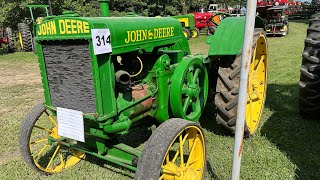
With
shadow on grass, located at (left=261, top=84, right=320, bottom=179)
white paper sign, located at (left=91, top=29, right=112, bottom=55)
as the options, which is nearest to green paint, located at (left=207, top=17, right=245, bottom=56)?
shadow on grass, located at (left=261, top=84, right=320, bottom=179)

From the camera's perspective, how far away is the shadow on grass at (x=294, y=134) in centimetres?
317

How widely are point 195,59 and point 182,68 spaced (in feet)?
0.89

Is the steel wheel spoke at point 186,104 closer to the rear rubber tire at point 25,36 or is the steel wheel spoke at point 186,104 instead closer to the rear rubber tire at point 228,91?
the rear rubber tire at point 228,91

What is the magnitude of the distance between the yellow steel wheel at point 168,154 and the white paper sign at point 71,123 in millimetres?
579

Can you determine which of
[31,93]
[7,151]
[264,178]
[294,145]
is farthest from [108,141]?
[31,93]

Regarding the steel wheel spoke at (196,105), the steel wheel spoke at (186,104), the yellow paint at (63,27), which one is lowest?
the steel wheel spoke at (196,105)

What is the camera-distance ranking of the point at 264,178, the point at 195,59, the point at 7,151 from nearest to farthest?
the point at 264,178, the point at 195,59, the point at 7,151

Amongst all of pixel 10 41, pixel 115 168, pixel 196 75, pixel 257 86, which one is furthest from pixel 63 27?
pixel 10 41

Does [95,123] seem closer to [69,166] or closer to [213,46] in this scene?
[69,166]

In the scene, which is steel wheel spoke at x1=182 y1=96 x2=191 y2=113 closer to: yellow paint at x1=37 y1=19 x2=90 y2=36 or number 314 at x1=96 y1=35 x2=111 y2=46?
number 314 at x1=96 y1=35 x2=111 y2=46

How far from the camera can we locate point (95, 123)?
253 cm

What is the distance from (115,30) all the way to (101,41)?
0.25m

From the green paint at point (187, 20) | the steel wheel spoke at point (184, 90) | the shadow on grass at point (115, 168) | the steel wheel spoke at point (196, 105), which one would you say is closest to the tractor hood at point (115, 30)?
the steel wheel spoke at point (184, 90)

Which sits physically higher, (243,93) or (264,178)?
(243,93)
